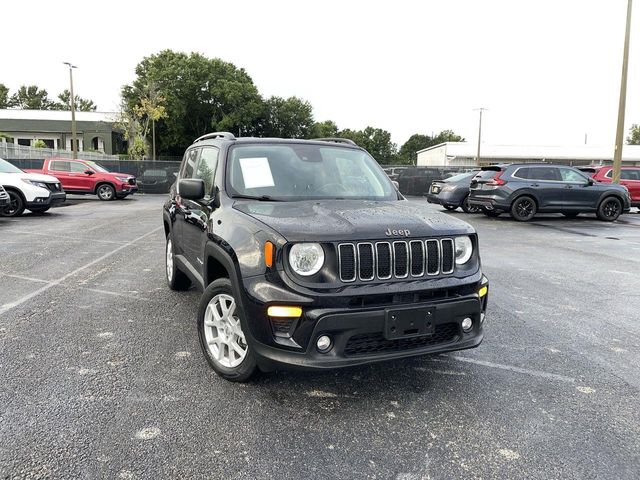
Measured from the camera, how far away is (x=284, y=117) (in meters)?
66.5

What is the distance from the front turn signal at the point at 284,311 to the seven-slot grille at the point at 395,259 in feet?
1.07

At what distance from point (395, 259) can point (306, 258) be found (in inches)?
21.7

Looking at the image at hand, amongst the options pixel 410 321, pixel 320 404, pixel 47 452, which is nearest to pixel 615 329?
pixel 410 321

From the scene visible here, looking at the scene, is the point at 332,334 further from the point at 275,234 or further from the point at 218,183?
the point at 218,183

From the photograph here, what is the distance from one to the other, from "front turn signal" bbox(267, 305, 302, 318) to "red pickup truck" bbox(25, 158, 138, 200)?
69.0 ft

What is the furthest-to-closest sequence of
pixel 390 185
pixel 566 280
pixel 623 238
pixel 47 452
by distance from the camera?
pixel 623 238 < pixel 566 280 < pixel 390 185 < pixel 47 452

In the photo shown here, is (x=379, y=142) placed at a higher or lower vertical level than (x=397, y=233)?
higher

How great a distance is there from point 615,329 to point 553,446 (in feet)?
8.42

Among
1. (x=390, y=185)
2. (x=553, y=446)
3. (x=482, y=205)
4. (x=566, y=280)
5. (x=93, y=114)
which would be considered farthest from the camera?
(x=93, y=114)

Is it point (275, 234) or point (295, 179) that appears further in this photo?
point (295, 179)

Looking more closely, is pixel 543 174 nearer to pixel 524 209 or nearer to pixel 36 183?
pixel 524 209

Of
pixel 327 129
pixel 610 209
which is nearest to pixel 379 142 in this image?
pixel 327 129

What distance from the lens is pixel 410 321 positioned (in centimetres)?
301

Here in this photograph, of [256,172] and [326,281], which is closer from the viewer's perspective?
[326,281]
